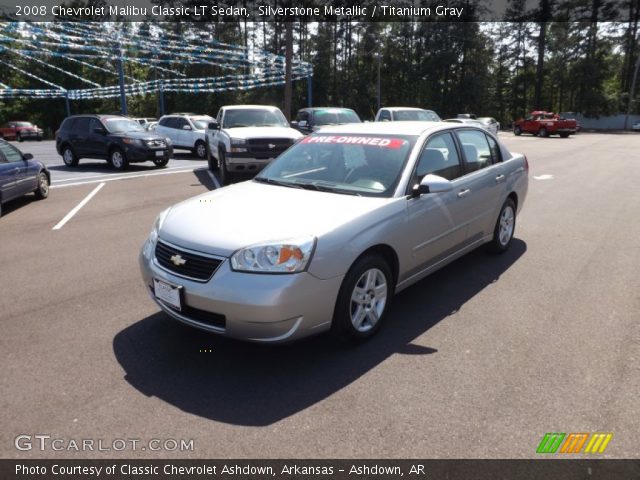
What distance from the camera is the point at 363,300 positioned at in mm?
3775

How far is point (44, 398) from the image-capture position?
315 centimetres

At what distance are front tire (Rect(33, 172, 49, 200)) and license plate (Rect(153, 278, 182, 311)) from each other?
824cm

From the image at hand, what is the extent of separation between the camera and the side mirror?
4059mm

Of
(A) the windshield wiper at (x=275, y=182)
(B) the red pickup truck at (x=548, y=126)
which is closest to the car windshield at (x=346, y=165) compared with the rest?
(A) the windshield wiper at (x=275, y=182)

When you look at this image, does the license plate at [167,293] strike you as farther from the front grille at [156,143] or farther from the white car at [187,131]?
the white car at [187,131]

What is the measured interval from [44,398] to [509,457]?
2848mm

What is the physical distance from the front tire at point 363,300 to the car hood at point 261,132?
7.97 metres

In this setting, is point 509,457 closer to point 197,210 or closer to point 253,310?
point 253,310

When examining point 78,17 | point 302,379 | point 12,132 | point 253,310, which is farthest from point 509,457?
point 78,17

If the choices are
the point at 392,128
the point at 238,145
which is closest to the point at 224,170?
the point at 238,145

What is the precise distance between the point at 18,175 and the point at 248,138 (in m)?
4.60

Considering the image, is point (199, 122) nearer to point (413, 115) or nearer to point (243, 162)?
point (413, 115)

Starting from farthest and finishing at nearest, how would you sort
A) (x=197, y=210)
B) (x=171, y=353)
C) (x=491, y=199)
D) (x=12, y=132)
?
(x=12, y=132) → (x=491, y=199) → (x=197, y=210) → (x=171, y=353)

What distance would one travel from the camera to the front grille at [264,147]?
36.3ft
